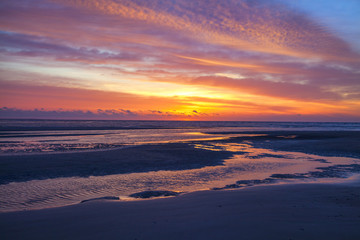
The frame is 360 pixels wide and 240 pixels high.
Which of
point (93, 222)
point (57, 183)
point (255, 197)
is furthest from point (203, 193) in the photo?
point (57, 183)

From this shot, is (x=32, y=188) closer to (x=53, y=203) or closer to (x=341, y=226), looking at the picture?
(x=53, y=203)

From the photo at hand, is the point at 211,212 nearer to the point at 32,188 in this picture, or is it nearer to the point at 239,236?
the point at 239,236

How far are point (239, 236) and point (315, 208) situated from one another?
3.48m

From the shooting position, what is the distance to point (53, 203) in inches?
336

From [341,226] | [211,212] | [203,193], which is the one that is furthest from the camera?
[203,193]

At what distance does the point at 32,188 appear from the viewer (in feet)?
34.4

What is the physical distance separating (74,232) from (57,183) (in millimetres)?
6290

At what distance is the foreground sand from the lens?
19.0 ft

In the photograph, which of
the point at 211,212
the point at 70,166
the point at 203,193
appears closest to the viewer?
the point at 211,212

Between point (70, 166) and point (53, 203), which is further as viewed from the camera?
point (70, 166)

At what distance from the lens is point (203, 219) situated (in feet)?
21.8

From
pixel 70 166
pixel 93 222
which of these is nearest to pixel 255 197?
pixel 93 222

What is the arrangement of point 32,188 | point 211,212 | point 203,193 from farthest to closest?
point 32,188 → point 203,193 → point 211,212

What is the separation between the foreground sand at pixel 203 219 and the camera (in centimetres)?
580
